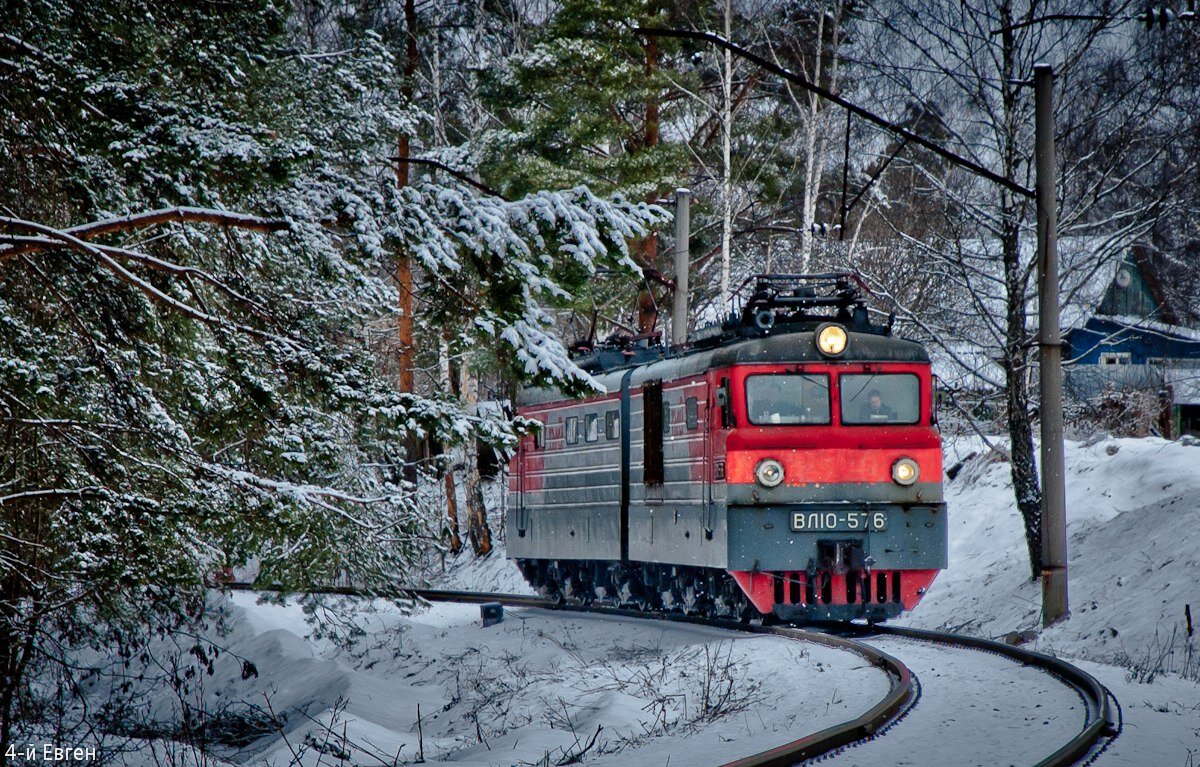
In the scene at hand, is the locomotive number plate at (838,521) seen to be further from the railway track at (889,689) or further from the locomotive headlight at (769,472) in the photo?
the railway track at (889,689)

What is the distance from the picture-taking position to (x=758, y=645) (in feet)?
42.5

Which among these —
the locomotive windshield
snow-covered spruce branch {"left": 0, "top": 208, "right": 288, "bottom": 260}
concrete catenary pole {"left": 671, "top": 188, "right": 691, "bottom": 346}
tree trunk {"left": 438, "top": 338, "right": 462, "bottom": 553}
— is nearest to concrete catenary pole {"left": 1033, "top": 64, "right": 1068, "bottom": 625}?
the locomotive windshield

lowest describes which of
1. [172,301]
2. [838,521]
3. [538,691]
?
[538,691]

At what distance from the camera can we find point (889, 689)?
10094 millimetres

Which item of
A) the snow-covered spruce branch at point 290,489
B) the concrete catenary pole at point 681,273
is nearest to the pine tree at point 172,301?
the snow-covered spruce branch at point 290,489

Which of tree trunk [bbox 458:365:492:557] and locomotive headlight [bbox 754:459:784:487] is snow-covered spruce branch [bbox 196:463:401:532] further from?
tree trunk [bbox 458:365:492:557]

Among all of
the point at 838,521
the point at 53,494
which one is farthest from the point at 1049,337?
→ the point at 53,494

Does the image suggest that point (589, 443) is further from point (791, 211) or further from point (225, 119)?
point (791, 211)

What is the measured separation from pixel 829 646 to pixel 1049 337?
3.84m

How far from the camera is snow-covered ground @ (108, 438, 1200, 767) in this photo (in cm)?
912

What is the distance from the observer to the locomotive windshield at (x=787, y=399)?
14070mm

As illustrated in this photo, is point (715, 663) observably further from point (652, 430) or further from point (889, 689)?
point (652, 430)

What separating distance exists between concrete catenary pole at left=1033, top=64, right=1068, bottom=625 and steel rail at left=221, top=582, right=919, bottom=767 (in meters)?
2.40

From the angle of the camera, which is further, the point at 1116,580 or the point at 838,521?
the point at 1116,580
